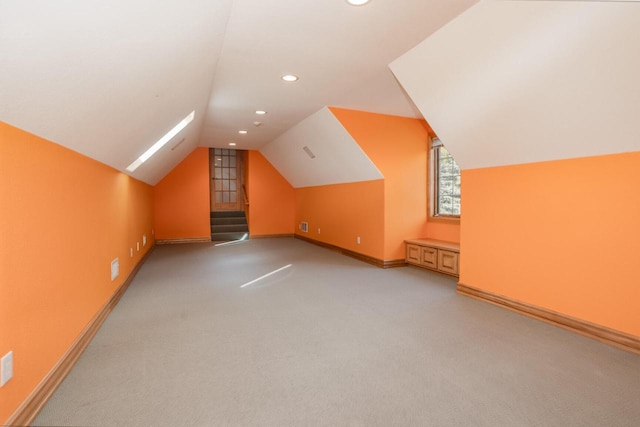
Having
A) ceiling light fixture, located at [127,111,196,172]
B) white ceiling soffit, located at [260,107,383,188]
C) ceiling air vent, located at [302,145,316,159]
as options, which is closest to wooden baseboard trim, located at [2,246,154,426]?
ceiling light fixture, located at [127,111,196,172]

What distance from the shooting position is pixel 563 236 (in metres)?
2.97

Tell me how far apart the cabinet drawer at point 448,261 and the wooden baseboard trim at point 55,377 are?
4194 mm

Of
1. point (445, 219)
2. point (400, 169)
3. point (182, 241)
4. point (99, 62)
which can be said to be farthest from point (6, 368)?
point (182, 241)

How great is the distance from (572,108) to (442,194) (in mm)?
3081

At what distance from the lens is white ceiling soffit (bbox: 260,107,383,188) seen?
211 inches

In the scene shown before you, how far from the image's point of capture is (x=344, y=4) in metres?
2.36

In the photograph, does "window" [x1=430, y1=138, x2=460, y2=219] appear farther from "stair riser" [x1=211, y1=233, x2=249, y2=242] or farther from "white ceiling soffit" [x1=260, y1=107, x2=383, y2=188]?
"stair riser" [x1=211, y1=233, x2=249, y2=242]

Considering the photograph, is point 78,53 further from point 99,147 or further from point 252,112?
point 252,112

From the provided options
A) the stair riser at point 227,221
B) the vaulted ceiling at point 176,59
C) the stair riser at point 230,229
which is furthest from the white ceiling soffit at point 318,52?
the stair riser at point 227,221

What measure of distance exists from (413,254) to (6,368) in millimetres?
4879

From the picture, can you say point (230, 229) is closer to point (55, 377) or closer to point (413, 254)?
point (413, 254)

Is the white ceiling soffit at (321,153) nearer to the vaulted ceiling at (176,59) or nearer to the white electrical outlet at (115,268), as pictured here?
the vaulted ceiling at (176,59)

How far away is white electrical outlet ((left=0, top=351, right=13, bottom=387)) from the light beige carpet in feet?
1.15

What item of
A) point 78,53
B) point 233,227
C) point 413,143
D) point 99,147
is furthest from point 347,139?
point 233,227
